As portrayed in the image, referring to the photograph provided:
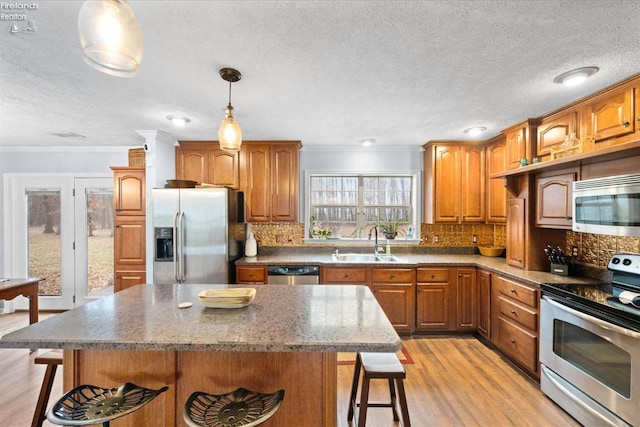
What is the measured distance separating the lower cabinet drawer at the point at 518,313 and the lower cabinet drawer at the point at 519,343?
66 millimetres

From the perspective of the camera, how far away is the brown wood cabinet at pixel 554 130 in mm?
2443

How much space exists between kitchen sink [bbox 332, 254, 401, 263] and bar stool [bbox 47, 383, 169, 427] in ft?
8.13

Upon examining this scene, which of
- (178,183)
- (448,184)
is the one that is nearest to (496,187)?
(448,184)

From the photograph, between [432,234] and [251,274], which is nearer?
[251,274]

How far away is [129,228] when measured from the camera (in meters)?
3.48

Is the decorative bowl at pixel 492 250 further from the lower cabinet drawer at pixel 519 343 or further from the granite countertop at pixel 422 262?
the lower cabinet drawer at pixel 519 343

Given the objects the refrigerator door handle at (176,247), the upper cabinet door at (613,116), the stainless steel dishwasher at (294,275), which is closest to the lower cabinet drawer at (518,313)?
the upper cabinet door at (613,116)

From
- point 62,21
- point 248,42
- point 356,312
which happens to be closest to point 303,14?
point 248,42

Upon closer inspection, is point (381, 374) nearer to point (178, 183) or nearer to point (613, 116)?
point (613, 116)

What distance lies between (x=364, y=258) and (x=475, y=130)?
80.0 inches

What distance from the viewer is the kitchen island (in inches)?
47.0

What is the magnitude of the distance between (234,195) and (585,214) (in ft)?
10.8

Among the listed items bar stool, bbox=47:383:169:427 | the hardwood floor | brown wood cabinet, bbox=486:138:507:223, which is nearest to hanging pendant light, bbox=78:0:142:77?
bar stool, bbox=47:383:169:427

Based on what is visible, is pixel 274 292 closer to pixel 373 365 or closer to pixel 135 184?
pixel 373 365
